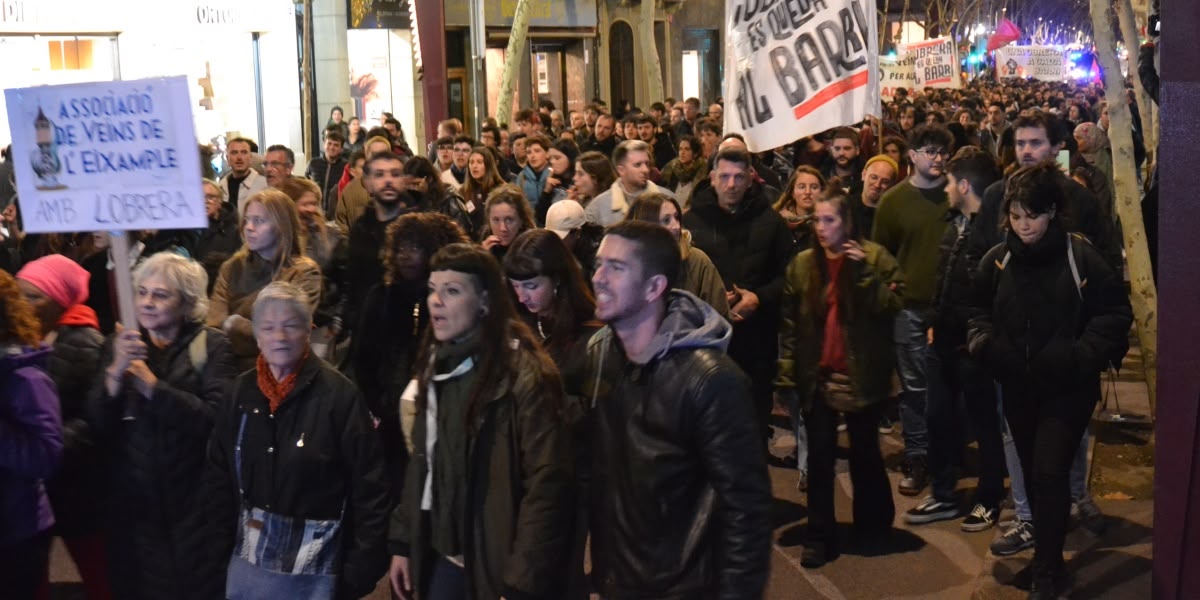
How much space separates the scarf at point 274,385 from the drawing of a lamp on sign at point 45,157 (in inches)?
49.6

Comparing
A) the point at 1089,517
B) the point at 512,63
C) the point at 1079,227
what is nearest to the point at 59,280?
the point at 1079,227

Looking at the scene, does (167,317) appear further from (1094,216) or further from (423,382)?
(1094,216)

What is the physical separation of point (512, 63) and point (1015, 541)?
15.7 m

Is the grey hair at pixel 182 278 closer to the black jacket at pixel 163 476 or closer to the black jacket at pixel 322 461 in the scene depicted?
the black jacket at pixel 163 476

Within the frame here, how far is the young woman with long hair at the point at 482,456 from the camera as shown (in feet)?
13.7

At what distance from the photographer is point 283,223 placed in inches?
254

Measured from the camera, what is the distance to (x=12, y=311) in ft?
15.8

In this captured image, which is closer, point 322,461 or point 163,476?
point 322,461

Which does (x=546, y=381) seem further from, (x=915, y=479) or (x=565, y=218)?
(x=915, y=479)

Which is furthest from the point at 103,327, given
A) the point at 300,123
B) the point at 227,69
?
the point at 300,123

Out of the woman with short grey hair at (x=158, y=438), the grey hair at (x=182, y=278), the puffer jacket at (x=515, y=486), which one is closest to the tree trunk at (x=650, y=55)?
the grey hair at (x=182, y=278)

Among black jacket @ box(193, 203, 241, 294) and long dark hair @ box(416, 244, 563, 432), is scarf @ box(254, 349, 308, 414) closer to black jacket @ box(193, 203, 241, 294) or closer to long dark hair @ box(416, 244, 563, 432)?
long dark hair @ box(416, 244, 563, 432)

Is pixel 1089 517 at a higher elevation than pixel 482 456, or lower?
lower

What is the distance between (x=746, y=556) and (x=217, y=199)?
6.02m
